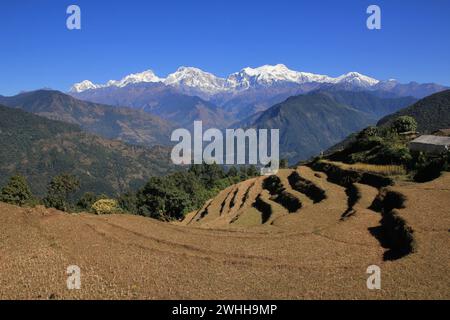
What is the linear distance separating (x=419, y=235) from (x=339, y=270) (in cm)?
910

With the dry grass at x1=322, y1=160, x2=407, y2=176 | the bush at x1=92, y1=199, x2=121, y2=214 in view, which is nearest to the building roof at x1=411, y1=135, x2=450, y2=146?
the dry grass at x1=322, y1=160, x2=407, y2=176

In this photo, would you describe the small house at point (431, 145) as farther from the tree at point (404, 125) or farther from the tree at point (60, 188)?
the tree at point (60, 188)

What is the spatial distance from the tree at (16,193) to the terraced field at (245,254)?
54.8 meters

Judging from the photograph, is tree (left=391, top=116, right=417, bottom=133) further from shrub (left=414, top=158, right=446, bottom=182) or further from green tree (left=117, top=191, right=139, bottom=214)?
green tree (left=117, top=191, right=139, bottom=214)

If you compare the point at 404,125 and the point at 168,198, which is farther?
the point at 168,198

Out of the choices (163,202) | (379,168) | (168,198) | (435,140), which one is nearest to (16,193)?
(163,202)

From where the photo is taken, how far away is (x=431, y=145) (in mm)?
67188

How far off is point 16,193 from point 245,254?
2907 inches

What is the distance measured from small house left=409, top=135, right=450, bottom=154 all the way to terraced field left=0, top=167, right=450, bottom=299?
50.8 feet

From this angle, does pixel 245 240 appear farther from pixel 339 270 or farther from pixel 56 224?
pixel 56 224

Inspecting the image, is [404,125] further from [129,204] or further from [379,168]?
[129,204]

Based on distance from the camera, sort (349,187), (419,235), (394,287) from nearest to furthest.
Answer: (394,287), (419,235), (349,187)
